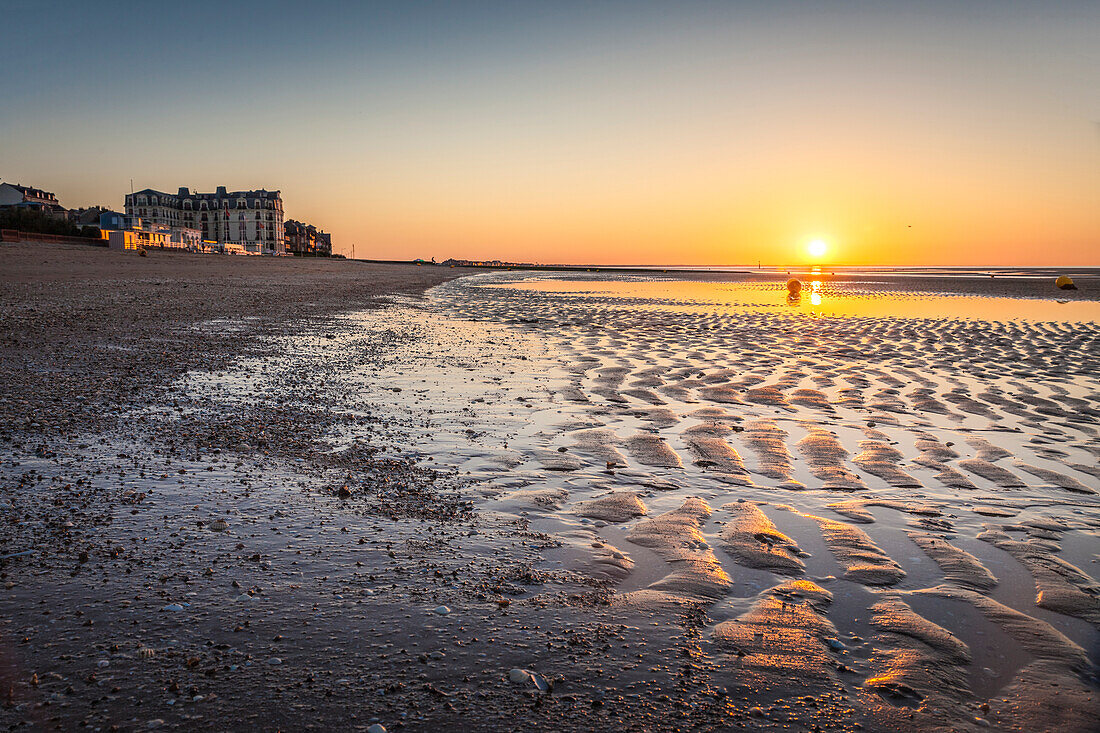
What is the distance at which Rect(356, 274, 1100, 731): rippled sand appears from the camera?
315 centimetres

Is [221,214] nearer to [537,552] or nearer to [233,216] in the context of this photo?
[233,216]

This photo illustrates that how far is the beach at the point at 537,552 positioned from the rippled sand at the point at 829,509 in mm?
28

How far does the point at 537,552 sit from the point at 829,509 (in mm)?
2557

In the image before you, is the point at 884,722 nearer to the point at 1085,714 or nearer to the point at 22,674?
the point at 1085,714

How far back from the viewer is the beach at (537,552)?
2.86m

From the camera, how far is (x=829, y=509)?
531cm

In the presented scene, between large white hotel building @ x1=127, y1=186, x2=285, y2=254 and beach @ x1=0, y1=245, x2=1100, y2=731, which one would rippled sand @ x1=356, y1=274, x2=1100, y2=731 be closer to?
beach @ x1=0, y1=245, x2=1100, y2=731

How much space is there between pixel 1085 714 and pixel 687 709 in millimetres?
1767

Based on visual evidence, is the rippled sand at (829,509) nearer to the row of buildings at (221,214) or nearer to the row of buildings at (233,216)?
the row of buildings at (221,214)

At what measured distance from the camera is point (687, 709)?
2.80 metres

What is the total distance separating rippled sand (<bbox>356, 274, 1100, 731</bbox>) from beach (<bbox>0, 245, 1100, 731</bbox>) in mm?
28

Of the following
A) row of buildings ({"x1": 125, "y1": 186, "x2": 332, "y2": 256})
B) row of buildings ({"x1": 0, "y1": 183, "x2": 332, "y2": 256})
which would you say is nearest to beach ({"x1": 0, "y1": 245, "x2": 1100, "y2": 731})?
row of buildings ({"x1": 0, "y1": 183, "x2": 332, "y2": 256})

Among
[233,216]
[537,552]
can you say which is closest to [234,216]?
[233,216]

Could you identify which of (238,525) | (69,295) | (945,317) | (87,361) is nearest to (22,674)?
(238,525)
